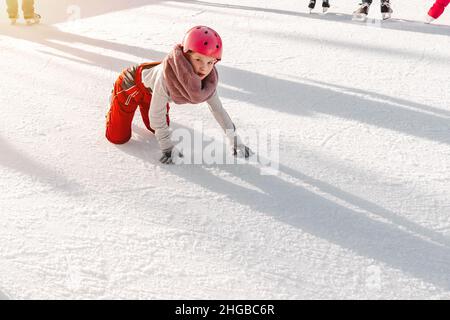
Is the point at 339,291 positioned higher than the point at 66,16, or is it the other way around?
the point at 66,16

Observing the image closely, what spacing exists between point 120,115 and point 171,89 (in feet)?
1.83

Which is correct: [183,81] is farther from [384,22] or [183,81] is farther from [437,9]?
[437,9]

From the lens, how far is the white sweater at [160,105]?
7.63 feet

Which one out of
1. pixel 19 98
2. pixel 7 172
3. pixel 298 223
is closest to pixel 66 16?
pixel 19 98

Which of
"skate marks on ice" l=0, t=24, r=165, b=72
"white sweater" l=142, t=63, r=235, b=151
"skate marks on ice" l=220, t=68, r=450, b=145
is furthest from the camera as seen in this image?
"skate marks on ice" l=0, t=24, r=165, b=72

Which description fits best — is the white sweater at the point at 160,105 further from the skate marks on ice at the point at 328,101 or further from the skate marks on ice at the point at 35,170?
the skate marks on ice at the point at 328,101

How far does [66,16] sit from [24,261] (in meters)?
4.57

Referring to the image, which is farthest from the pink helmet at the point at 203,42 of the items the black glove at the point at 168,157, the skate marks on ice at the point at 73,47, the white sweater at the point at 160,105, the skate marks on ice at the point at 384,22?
the skate marks on ice at the point at 384,22

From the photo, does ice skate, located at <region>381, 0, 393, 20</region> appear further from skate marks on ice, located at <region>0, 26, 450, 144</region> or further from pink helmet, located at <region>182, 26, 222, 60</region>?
pink helmet, located at <region>182, 26, 222, 60</region>

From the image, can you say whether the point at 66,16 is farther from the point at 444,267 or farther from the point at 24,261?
the point at 444,267

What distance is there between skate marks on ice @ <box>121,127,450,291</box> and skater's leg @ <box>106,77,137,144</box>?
14cm

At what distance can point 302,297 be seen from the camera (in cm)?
171

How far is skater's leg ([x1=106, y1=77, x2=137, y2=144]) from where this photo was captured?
8.57 feet

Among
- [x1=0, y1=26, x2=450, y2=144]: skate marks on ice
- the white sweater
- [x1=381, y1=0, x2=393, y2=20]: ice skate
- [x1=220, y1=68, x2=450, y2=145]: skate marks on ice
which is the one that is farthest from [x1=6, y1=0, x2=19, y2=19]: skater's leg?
[x1=381, y1=0, x2=393, y2=20]: ice skate
